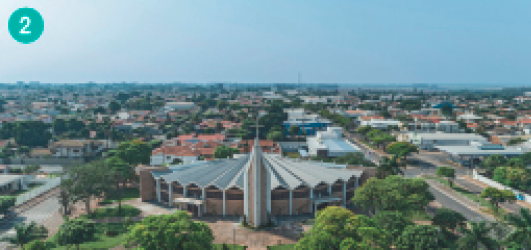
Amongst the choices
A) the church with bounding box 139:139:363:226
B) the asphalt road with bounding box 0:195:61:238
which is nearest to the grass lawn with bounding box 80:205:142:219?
the church with bounding box 139:139:363:226

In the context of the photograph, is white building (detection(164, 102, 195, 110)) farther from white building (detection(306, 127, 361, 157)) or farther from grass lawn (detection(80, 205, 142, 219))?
grass lawn (detection(80, 205, 142, 219))

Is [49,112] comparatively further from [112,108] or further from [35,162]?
[35,162]

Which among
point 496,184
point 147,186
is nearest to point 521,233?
point 496,184

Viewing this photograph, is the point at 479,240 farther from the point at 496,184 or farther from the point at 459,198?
the point at 496,184

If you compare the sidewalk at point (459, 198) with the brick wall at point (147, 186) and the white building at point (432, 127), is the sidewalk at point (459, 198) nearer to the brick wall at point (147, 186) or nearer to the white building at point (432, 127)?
the brick wall at point (147, 186)

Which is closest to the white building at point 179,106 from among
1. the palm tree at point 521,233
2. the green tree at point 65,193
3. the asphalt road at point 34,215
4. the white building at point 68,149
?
the white building at point 68,149
